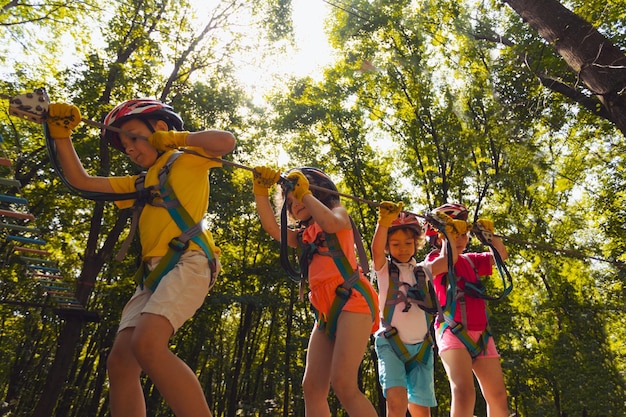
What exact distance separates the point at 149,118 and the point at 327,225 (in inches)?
58.1

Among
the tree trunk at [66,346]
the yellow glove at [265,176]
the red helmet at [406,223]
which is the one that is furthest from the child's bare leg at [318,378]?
the tree trunk at [66,346]

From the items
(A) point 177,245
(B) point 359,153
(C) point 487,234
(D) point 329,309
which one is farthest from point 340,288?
(B) point 359,153

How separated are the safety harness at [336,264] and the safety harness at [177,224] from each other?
0.81 metres

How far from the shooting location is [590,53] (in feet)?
17.3

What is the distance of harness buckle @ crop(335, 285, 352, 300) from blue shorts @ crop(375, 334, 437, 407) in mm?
1235

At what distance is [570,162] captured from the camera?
1414 centimetres

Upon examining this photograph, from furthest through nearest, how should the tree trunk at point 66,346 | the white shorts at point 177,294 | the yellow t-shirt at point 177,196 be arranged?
the tree trunk at point 66,346
the yellow t-shirt at point 177,196
the white shorts at point 177,294

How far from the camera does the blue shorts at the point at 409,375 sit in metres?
3.97

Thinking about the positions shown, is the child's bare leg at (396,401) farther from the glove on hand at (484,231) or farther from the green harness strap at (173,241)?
the green harness strap at (173,241)

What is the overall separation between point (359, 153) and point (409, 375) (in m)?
13.1

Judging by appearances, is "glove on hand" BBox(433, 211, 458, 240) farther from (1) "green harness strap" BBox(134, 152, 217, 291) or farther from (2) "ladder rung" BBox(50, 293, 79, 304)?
(2) "ladder rung" BBox(50, 293, 79, 304)

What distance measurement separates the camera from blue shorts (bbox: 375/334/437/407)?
13.0ft

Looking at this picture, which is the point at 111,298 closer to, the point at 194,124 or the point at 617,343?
the point at 194,124

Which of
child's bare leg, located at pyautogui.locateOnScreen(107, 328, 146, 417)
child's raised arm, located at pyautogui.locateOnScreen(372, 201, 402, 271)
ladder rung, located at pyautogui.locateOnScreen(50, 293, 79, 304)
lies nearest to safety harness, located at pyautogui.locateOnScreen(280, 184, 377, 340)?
child's raised arm, located at pyautogui.locateOnScreen(372, 201, 402, 271)
